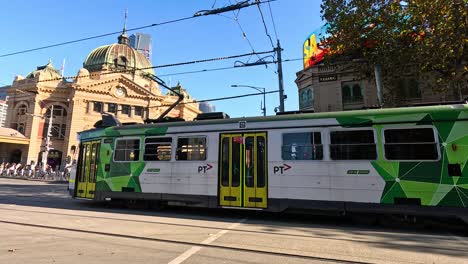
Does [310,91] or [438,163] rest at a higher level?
[310,91]

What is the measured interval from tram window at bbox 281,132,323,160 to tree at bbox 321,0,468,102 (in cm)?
793

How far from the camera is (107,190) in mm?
11398

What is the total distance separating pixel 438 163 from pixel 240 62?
29.4ft

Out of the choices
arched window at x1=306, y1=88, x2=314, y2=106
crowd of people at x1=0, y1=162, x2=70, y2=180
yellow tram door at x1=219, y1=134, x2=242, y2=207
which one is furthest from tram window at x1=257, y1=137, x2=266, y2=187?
crowd of people at x1=0, y1=162, x2=70, y2=180

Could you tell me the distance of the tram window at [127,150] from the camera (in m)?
11.0

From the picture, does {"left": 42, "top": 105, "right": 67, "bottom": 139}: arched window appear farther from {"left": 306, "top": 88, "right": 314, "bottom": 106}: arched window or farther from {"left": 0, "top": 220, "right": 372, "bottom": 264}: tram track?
{"left": 0, "top": 220, "right": 372, "bottom": 264}: tram track

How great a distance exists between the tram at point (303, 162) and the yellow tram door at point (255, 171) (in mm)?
29

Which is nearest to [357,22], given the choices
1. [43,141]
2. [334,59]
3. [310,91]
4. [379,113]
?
[334,59]

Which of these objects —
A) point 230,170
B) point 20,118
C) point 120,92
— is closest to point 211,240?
point 230,170

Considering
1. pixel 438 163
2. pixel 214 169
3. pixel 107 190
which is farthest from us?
pixel 107 190

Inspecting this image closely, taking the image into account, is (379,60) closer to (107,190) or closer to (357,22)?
(357,22)

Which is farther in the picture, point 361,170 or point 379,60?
point 379,60

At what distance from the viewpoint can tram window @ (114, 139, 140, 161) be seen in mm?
11031

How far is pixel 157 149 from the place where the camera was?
1071cm
